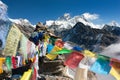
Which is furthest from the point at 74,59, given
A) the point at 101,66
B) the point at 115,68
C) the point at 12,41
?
the point at 12,41

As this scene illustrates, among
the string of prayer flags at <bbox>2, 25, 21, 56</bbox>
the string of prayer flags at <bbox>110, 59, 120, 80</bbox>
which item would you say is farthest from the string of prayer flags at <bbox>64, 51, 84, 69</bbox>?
the string of prayer flags at <bbox>2, 25, 21, 56</bbox>

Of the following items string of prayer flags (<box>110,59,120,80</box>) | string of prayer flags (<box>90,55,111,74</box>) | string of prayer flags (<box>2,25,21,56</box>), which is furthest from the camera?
string of prayer flags (<box>90,55,111,74</box>)

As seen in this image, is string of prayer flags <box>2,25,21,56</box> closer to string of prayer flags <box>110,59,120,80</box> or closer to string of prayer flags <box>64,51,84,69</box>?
string of prayer flags <box>64,51,84,69</box>

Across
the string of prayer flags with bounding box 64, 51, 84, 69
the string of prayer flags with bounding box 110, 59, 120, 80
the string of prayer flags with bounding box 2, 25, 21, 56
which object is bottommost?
the string of prayer flags with bounding box 110, 59, 120, 80

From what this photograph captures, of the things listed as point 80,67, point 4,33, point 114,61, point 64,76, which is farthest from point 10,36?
point 64,76

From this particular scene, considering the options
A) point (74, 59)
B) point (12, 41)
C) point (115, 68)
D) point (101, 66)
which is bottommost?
point (115, 68)

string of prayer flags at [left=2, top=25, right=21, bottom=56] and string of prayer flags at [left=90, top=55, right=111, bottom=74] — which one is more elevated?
string of prayer flags at [left=2, top=25, right=21, bottom=56]

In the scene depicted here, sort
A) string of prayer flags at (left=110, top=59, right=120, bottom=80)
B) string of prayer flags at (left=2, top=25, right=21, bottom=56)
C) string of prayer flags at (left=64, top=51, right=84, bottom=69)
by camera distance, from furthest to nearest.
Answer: string of prayer flags at (left=64, top=51, right=84, bottom=69) → string of prayer flags at (left=110, top=59, right=120, bottom=80) → string of prayer flags at (left=2, top=25, right=21, bottom=56)

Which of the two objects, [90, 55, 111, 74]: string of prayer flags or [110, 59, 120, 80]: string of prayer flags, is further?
[90, 55, 111, 74]: string of prayer flags

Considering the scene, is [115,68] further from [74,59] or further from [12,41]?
[12,41]

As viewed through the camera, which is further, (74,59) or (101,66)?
(74,59)

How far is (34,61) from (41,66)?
620 inches

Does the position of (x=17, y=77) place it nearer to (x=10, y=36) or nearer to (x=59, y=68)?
(x=59, y=68)

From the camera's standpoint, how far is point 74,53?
1634cm
